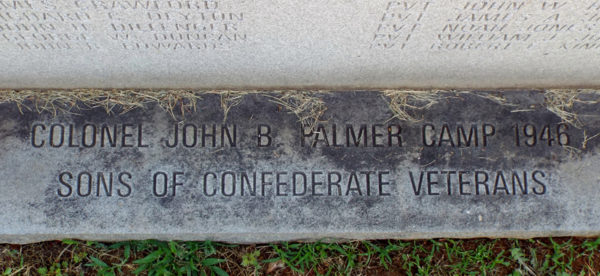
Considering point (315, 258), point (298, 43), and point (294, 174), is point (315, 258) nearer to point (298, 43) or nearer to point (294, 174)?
point (294, 174)

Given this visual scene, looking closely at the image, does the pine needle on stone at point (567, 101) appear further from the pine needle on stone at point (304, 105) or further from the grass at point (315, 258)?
the pine needle on stone at point (304, 105)

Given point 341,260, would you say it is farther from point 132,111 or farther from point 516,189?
point 132,111

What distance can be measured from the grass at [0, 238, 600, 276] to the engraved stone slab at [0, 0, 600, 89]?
100 cm

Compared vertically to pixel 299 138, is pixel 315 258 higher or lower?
lower

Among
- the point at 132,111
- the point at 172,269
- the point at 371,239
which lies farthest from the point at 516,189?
the point at 132,111

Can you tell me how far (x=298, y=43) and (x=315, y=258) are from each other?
1.32m

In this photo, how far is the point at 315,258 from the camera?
2.60 meters

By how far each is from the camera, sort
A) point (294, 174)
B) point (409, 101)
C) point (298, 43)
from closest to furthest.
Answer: point (298, 43), point (294, 174), point (409, 101)

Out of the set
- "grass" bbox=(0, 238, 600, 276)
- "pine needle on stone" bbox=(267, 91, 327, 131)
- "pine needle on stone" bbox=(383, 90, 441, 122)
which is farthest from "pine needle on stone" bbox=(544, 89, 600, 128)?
"pine needle on stone" bbox=(267, 91, 327, 131)

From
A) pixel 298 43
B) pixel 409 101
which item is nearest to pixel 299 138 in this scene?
pixel 298 43

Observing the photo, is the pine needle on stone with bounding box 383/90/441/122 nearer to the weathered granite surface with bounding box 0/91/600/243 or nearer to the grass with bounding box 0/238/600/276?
the weathered granite surface with bounding box 0/91/600/243

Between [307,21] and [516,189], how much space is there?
5.04ft

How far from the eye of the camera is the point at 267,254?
2.62m

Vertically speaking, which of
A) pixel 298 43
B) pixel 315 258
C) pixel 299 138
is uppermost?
pixel 298 43
